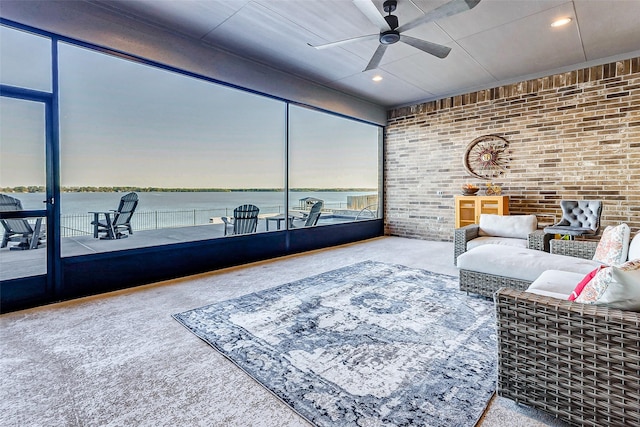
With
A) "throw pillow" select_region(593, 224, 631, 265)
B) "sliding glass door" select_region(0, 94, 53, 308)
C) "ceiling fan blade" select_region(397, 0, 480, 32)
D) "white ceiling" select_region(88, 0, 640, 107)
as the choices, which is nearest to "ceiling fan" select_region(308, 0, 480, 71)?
"ceiling fan blade" select_region(397, 0, 480, 32)

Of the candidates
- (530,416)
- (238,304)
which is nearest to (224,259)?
(238,304)

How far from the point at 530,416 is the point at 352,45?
4.22 metres

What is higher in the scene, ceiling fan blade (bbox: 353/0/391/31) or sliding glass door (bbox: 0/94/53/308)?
ceiling fan blade (bbox: 353/0/391/31)

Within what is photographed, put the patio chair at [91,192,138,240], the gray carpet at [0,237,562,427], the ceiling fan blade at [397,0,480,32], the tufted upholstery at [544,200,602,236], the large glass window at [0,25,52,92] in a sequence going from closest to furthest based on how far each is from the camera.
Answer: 1. the gray carpet at [0,237,562,427]
2. the ceiling fan blade at [397,0,480,32]
3. the large glass window at [0,25,52,92]
4. the tufted upholstery at [544,200,602,236]
5. the patio chair at [91,192,138,240]

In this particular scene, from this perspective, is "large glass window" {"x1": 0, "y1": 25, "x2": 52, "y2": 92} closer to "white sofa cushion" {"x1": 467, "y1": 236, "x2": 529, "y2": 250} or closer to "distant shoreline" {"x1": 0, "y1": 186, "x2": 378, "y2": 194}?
"distant shoreline" {"x1": 0, "y1": 186, "x2": 378, "y2": 194}

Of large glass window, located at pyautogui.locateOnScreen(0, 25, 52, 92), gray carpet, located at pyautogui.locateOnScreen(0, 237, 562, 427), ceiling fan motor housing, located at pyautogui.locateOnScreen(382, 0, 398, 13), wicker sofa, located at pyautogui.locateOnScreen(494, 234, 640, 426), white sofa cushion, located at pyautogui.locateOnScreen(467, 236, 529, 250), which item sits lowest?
gray carpet, located at pyautogui.locateOnScreen(0, 237, 562, 427)

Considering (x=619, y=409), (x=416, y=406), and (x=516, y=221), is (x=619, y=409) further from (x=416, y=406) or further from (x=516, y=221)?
(x=516, y=221)

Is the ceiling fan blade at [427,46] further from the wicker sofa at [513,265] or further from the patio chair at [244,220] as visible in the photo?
the patio chair at [244,220]

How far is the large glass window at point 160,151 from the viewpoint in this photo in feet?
14.3

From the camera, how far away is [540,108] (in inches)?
209

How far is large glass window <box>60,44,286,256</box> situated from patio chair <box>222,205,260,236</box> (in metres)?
0.11

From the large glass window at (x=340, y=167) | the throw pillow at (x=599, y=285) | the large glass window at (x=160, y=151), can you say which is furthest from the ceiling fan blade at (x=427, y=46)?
the large glass window at (x=340, y=167)

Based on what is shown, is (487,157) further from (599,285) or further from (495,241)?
(599,285)

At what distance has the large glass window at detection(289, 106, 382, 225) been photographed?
771 centimetres
